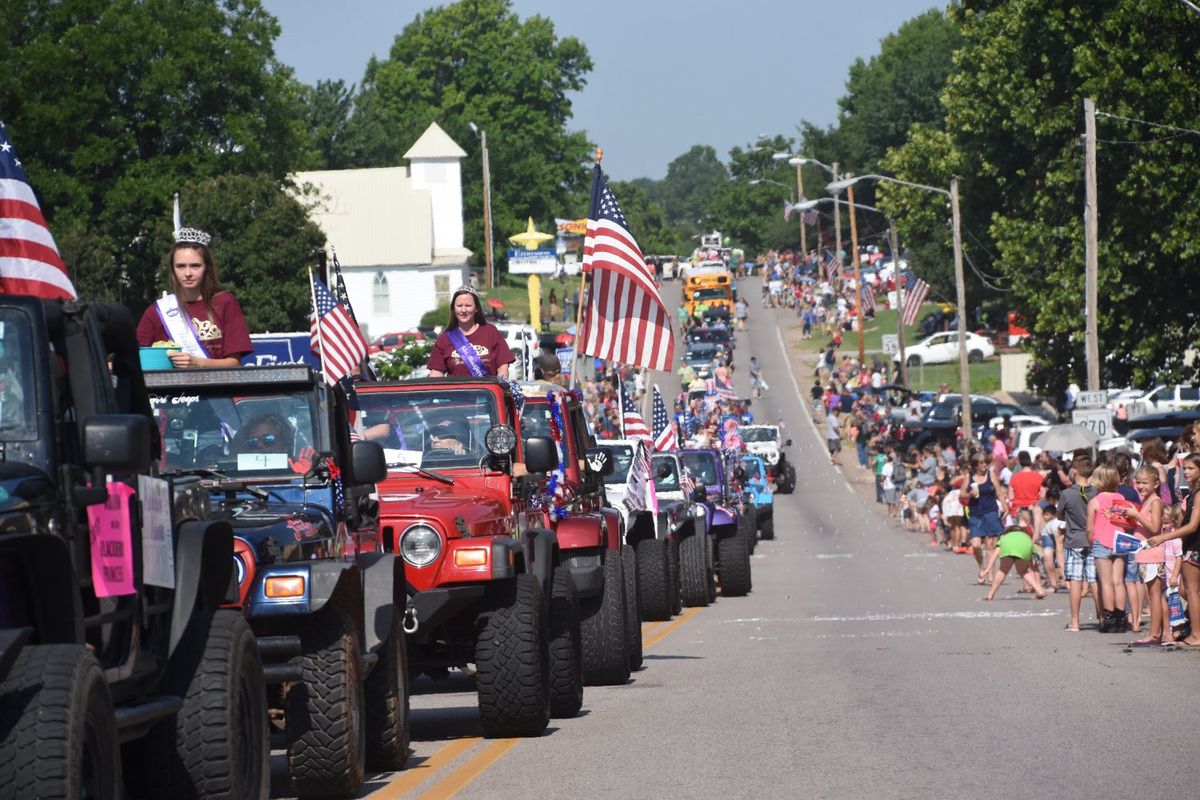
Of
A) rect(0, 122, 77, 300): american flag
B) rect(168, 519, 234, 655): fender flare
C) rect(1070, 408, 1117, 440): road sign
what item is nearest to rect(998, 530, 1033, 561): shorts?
rect(1070, 408, 1117, 440): road sign

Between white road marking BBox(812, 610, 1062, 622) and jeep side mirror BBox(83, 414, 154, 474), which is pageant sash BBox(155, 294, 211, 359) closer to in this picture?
jeep side mirror BBox(83, 414, 154, 474)

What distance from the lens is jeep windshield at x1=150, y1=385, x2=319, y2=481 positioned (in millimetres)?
10031

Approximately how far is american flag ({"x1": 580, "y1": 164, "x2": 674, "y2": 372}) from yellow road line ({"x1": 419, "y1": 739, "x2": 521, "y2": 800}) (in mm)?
7635

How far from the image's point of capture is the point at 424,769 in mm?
10875

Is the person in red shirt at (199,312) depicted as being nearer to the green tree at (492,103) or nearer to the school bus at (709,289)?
the school bus at (709,289)

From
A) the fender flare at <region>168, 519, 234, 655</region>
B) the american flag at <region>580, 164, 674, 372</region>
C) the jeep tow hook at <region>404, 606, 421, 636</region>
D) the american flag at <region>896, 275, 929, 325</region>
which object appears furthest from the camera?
the american flag at <region>896, 275, 929, 325</region>

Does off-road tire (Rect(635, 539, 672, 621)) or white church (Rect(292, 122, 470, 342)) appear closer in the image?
off-road tire (Rect(635, 539, 672, 621))

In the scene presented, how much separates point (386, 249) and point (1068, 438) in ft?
207

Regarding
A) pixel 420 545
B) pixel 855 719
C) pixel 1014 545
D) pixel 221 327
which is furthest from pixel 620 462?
pixel 221 327

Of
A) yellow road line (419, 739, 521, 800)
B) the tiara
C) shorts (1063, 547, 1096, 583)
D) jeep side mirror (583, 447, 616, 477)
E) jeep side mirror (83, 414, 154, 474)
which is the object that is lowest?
yellow road line (419, 739, 521, 800)

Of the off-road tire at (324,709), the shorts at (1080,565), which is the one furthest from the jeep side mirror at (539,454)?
the shorts at (1080,565)

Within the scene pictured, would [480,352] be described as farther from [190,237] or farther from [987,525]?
[987,525]

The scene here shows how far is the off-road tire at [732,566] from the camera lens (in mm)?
28516

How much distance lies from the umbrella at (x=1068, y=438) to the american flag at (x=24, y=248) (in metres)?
28.4
